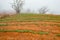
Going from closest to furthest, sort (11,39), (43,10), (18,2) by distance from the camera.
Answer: (11,39), (18,2), (43,10)

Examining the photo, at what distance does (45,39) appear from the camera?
10.1m

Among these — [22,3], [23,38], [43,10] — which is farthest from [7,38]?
[43,10]

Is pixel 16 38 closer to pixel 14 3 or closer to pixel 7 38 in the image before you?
pixel 7 38

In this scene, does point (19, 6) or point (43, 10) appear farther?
point (43, 10)

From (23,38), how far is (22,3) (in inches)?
1374

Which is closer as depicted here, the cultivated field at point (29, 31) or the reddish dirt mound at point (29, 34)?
the reddish dirt mound at point (29, 34)

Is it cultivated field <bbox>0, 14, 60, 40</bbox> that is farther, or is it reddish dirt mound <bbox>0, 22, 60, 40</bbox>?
cultivated field <bbox>0, 14, 60, 40</bbox>

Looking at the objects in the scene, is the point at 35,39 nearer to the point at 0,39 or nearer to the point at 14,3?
the point at 0,39

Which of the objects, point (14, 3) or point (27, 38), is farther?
point (14, 3)

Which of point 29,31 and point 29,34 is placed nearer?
point 29,34

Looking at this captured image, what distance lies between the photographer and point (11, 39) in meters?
9.84

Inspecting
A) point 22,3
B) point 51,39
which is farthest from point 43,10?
point 51,39

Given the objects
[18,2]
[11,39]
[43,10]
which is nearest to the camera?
[11,39]

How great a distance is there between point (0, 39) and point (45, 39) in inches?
119
